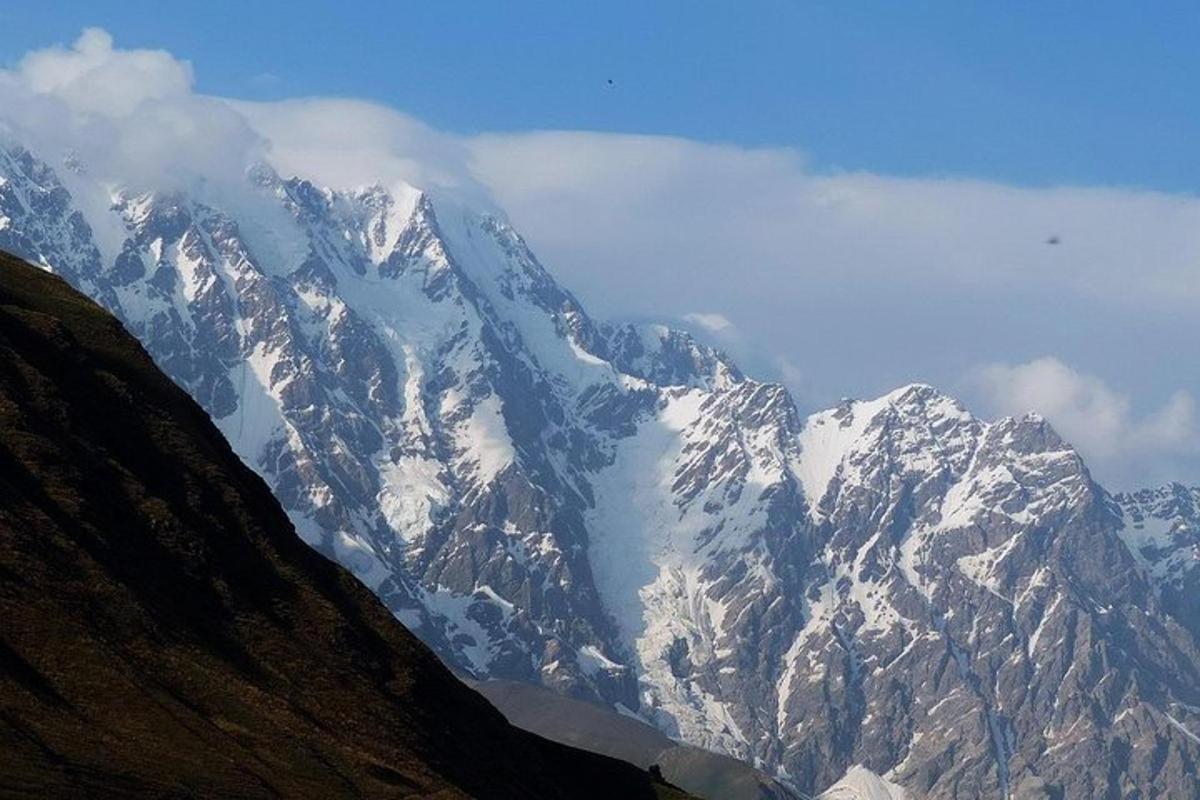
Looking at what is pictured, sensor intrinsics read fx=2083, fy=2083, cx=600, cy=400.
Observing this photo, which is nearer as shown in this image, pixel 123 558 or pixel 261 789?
pixel 261 789

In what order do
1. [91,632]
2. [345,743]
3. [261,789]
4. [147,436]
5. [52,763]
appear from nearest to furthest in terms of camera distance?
[52,763] < [261,789] < [91,632] < [345,743] < [147,436]

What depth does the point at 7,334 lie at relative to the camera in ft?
623

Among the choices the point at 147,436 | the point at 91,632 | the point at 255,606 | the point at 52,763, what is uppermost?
the point at 147,436

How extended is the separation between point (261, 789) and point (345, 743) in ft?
79.3

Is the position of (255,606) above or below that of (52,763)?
above

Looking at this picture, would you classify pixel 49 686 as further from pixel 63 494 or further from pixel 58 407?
pixel 58 407

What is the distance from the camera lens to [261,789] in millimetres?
136750

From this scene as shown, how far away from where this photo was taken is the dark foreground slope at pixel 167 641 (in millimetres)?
134375

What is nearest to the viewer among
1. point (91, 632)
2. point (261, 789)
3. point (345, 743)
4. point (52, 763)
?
point (52, 763)

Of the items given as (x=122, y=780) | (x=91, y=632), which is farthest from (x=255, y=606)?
(x=122, y=780)

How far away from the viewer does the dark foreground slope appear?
13438 cm

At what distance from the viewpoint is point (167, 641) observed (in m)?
157

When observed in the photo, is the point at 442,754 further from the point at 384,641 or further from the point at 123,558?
the point at 123,558

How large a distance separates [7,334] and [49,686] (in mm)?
60832
